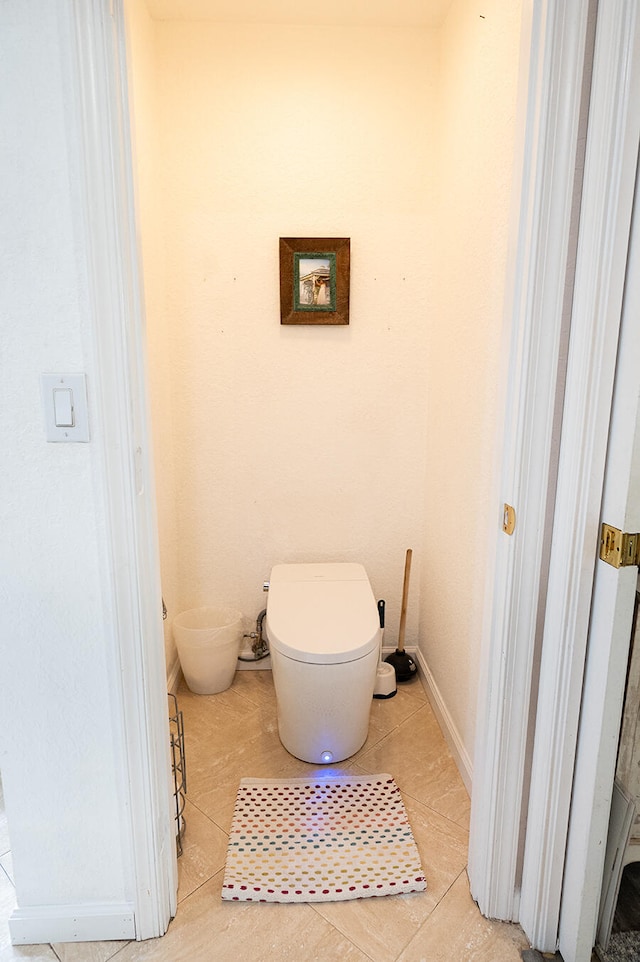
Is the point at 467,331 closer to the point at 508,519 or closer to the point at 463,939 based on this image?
the point at 508,519

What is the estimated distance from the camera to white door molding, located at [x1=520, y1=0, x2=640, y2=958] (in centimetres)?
102

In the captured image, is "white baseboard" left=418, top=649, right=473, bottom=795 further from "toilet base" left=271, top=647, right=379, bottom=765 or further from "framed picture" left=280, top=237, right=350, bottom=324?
"framed picture" left=280, top=237, right=350, bottom=324

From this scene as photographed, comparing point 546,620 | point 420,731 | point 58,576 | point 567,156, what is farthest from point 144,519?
point 420,731

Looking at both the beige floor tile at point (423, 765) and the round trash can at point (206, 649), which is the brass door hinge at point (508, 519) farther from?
the round trash can at point (206, 649)

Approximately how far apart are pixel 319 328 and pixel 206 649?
1.27 metres

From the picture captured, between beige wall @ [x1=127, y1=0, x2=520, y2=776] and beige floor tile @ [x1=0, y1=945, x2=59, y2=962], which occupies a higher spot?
beige wall @ [x1=127, y1=0, x2=520, y2=776]

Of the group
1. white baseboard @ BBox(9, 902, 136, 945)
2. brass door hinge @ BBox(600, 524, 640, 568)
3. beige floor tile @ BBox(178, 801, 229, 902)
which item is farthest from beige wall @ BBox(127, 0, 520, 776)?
white baseboard @ BBox(9, 902, 136, 945)

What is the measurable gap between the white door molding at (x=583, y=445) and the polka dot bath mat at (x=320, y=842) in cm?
36

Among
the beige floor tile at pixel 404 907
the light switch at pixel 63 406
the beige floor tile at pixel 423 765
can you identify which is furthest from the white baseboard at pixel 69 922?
the light switch at pixel 63 406

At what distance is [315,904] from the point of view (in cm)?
147

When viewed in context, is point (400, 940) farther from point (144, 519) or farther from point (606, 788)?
point (144, 519)

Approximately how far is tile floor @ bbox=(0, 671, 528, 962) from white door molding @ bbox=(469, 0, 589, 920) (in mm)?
109

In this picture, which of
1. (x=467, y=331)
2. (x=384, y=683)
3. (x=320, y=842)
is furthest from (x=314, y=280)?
(x=320, y=842)

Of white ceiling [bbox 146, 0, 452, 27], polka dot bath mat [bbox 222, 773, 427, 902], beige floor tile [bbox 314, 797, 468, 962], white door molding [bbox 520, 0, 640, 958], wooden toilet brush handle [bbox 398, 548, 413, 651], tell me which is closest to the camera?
white door molding [bbox 520, 0, 640, 958]
